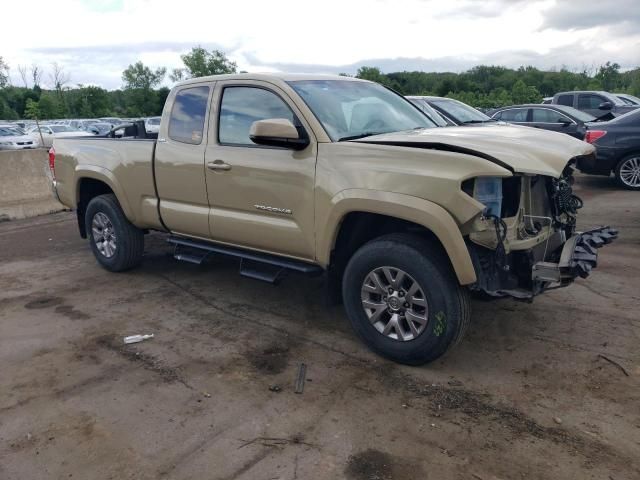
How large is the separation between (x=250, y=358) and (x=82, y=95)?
61723mm

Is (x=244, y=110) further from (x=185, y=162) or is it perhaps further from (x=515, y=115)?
(x=515, y=115)

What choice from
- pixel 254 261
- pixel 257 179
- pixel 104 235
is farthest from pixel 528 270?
pixel 104 235

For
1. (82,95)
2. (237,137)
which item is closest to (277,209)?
(237,137)

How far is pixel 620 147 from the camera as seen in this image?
978 cm

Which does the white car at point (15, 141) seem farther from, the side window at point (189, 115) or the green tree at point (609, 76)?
the green tree at point (609, 76)

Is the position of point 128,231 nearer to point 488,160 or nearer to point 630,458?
point 488,160

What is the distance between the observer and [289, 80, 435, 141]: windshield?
4.33 meters

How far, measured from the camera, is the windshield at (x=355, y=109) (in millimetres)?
4328

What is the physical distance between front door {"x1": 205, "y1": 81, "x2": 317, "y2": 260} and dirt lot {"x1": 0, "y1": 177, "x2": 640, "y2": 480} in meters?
0.77

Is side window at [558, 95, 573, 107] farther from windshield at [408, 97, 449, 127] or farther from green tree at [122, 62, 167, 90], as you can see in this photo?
green tree at [122, 62, 167, 90]

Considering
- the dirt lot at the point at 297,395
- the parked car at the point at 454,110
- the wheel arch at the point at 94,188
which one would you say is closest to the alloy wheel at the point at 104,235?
the wheel arch at the point at 94,188

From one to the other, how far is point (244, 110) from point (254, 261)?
1266 millimetres

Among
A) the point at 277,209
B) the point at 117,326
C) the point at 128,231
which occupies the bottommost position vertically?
the point at 117,326

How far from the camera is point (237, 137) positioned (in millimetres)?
4742
